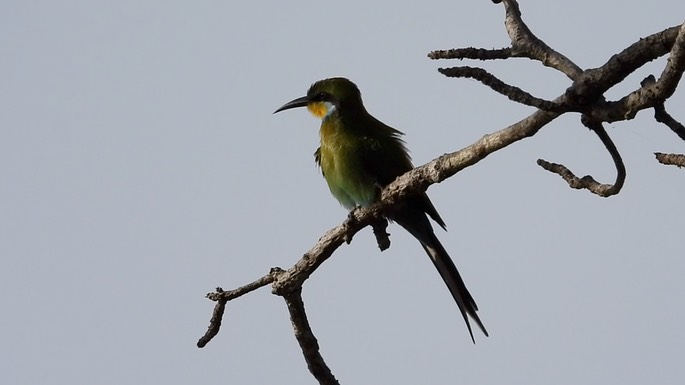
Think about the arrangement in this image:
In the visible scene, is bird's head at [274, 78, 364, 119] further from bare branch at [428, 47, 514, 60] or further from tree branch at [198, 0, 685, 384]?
bare branch at [428, 47, 514, 60]

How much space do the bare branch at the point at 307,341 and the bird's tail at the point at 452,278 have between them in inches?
31.2

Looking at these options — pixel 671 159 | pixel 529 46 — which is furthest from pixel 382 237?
pixel 671 159

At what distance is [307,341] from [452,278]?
40.3 inches

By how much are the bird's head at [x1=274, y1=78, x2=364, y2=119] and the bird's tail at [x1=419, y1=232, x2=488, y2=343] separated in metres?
0.83

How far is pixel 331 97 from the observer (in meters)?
4.93

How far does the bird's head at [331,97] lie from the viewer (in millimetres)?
4862

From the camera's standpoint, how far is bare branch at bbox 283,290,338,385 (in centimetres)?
339

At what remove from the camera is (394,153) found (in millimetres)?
4477

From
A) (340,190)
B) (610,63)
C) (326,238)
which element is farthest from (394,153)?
(610,63)

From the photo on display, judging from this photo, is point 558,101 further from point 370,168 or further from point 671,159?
point 370,168

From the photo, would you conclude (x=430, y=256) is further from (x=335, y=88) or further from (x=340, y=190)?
(x=335, y=88)

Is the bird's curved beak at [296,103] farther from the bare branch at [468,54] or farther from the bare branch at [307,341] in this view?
the bare branch at [468,54]

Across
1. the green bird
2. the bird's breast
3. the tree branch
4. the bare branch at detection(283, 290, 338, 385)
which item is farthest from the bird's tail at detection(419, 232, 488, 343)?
the tree branch

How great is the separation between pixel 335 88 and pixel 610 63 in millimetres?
2800
